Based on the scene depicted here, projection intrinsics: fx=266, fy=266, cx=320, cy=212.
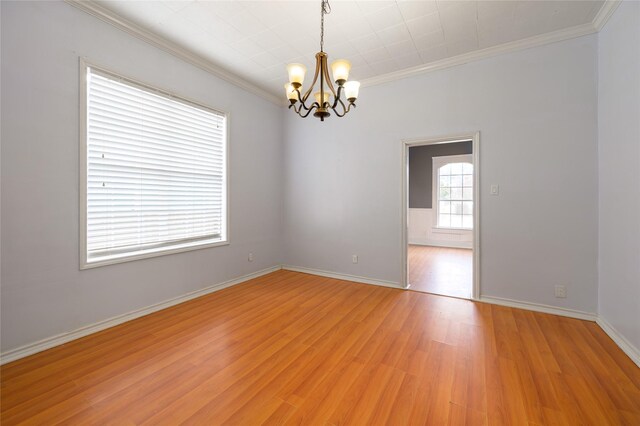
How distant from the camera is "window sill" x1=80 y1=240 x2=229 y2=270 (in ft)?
8.27

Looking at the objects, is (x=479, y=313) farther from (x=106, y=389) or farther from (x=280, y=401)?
(x=106, y=389)

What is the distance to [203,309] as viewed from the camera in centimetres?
308

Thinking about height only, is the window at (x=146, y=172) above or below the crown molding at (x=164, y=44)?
below

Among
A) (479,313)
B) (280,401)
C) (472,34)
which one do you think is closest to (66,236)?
(280,401)

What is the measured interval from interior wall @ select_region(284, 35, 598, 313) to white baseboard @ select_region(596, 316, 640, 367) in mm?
229

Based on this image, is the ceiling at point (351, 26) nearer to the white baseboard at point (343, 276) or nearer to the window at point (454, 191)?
the white baseboard at point (343, 276)

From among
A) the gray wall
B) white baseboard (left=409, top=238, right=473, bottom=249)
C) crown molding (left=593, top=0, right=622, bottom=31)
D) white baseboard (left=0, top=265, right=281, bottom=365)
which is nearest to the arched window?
the gray wall

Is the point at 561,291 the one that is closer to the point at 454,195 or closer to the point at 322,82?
the point at 322,82

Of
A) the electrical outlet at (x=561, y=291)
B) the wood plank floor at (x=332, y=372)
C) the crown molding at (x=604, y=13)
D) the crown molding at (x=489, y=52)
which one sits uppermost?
the crown molding at (x=489, y=52)

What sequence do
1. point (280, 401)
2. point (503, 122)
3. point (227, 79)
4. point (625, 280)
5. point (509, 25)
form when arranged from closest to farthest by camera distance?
point (280, 401)
point (625, 280)
point (509, 25)
point (503, 122)
point (227, 79)

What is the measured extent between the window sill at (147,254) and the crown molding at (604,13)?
480 centimetres

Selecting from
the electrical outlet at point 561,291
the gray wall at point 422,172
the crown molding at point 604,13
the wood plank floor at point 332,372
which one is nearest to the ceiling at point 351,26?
the crown molding at point 604,13

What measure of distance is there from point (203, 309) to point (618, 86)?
4.63 m

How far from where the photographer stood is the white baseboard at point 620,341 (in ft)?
6.66
